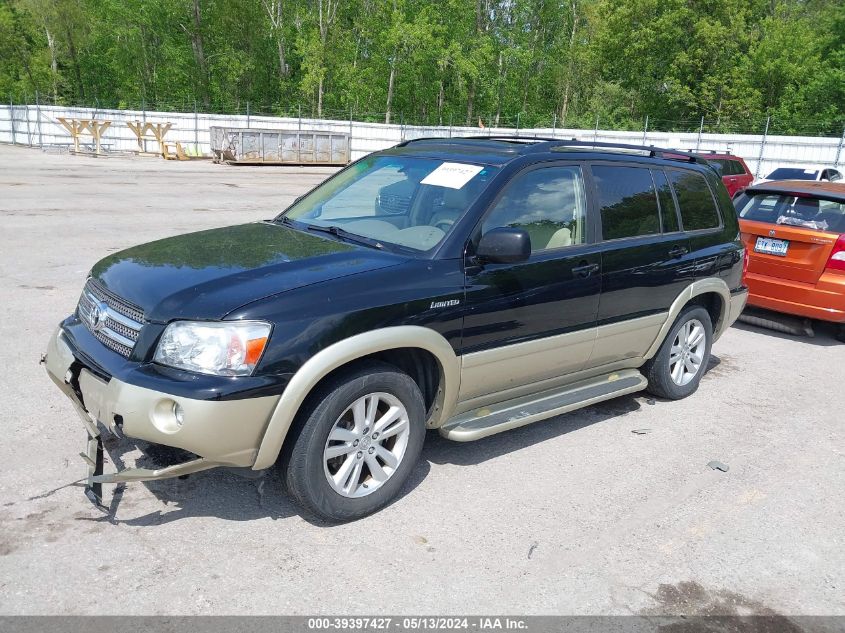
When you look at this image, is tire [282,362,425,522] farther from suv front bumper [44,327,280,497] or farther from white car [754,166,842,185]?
white car [754,166,842,185]

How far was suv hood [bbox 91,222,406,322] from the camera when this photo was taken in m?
3.21

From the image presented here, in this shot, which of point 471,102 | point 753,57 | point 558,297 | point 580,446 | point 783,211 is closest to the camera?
point 558,297

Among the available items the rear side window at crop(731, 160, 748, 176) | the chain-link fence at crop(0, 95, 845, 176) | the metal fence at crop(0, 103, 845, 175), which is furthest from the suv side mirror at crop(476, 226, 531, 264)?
the metal fence at crop(0, 103, 845, 175)

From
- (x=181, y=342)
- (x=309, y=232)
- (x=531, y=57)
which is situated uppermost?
(x=531, y=57)

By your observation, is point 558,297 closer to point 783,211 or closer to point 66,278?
point 783,211

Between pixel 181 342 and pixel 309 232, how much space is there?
4.68ft

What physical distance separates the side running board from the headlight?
129 cm

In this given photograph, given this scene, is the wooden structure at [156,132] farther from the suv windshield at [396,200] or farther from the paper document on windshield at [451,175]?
the paper document on windshield at [451,175]

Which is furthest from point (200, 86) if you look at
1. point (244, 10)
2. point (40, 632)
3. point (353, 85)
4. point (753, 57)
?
point (40, 632)

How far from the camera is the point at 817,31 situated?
167 ft

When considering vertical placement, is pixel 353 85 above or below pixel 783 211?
above

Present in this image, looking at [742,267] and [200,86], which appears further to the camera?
[200,86]

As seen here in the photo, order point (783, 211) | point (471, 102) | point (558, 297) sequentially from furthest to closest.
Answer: point (471, 102), point (783, 211), point (558, 297)

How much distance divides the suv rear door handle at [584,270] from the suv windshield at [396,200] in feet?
2.68
